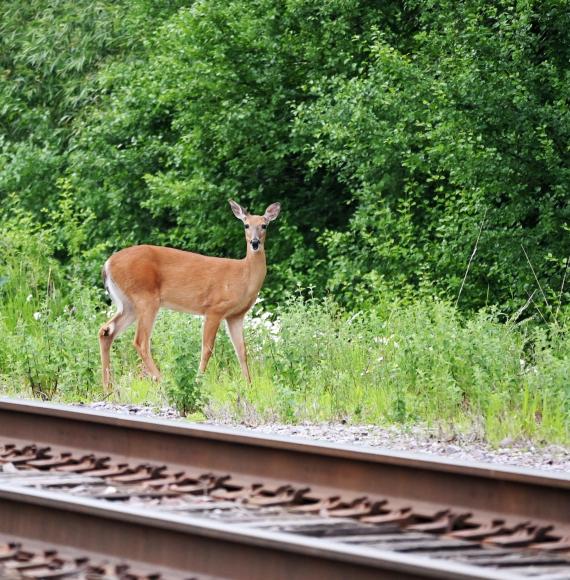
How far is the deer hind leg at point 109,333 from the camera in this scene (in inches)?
409

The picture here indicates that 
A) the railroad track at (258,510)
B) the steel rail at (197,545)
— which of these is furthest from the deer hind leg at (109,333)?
the steel rail at (197,545)

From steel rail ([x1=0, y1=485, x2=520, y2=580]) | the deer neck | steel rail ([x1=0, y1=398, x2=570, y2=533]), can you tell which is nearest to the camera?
steel rail ([x1=0, y1=485, x2=520, y2=580])

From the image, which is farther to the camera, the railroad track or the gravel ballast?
the gravel ballast

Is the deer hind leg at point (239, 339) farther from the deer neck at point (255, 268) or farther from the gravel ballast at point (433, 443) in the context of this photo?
the gravel ballast at point (433, 443)

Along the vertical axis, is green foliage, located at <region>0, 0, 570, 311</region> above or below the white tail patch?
above

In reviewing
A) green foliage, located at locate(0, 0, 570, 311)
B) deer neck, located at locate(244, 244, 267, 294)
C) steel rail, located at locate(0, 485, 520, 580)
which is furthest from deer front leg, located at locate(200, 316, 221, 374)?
steel rail, located at locate(0, 485, 520, 580)

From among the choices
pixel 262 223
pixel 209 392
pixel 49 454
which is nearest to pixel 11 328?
pixel 262 223

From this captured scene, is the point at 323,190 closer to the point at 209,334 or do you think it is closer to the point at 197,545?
the point at 209,334

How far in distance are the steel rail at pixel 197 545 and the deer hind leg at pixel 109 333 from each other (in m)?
4.92

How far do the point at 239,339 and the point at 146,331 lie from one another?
82 centimetres

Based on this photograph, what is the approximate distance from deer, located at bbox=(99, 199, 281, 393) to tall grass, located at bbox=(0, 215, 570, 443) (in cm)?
27

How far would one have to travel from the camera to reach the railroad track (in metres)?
4.32

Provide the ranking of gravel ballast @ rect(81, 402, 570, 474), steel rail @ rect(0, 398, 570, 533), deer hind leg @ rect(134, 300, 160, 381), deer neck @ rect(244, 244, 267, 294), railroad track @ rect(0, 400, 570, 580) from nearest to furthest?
railroad track @ rect(0, 400, 570, 580) → steel rail @ rect(0, 398, 570, 533) → gravel ballast @ rect(81, 402, 570, 474) → deer hind leg @ rect(134, 300, 160, 381) → deer neck @ rect(244, 244, 267, 294)

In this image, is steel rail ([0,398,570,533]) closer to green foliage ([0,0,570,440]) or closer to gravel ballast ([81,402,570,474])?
gravel ballast ([81,402,570,474])
